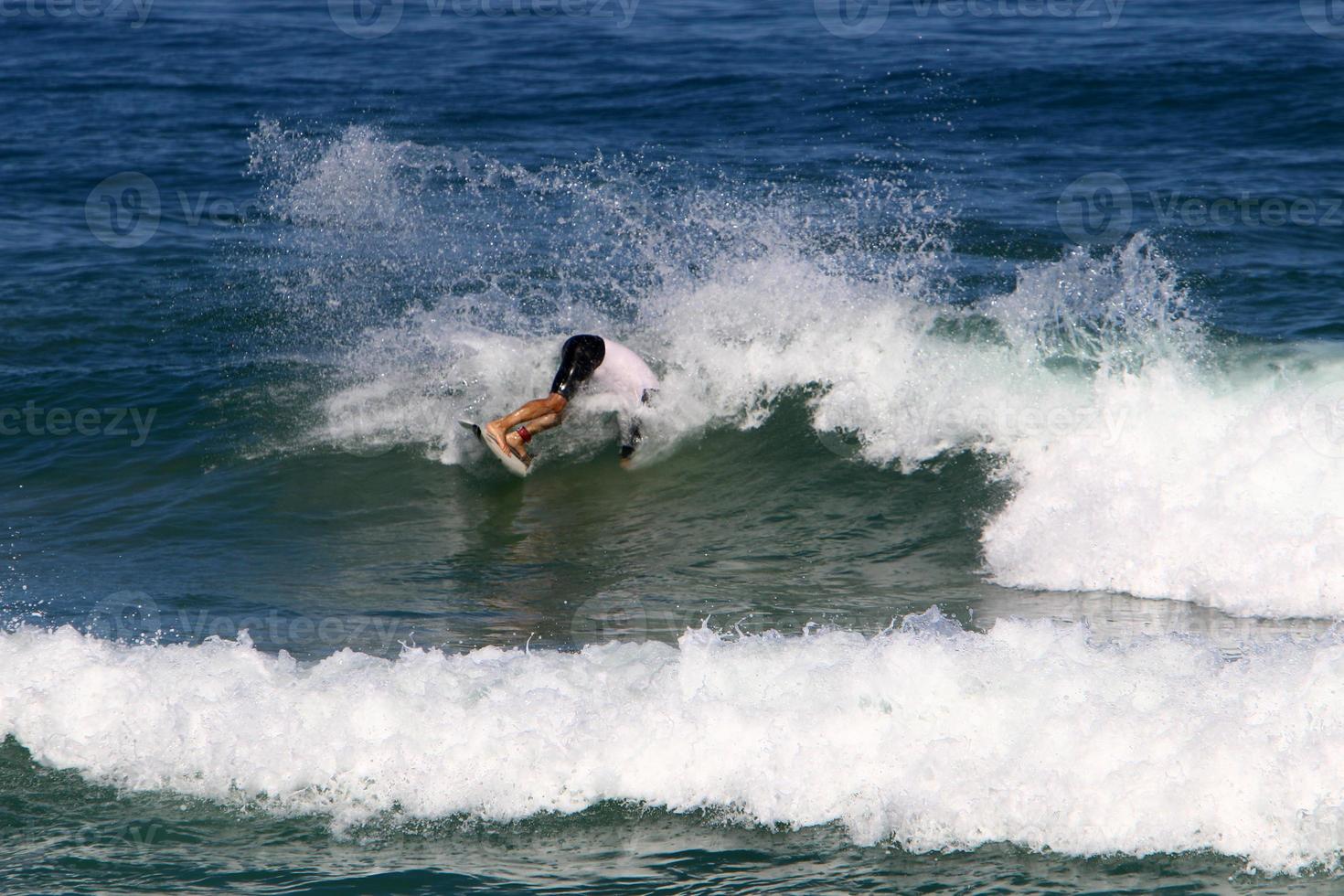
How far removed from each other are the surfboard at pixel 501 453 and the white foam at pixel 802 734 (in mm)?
3524

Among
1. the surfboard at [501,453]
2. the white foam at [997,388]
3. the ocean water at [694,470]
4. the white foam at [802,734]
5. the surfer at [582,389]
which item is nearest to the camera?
the white foam at [802,734]

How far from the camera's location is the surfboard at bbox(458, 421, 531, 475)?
10383 mm

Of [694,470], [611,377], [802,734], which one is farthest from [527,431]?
[802,734]

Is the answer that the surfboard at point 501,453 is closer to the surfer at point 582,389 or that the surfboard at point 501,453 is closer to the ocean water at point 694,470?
the surfer at point 582,389

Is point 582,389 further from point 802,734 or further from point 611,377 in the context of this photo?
point 802,734

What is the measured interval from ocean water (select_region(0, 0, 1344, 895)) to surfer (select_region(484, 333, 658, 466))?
41 cm

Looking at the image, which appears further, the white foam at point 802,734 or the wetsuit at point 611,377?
the wetsuit at point 611,377

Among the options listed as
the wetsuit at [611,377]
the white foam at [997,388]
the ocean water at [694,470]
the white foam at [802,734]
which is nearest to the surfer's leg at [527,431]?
the wetsuit at [611,377]

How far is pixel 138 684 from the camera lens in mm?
6820

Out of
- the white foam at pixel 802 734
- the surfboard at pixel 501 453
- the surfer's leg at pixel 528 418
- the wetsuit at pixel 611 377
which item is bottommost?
the white foam at pixel 802 734

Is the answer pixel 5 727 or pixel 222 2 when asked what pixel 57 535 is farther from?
pixel 222 2

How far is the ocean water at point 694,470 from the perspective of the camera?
5910 mm

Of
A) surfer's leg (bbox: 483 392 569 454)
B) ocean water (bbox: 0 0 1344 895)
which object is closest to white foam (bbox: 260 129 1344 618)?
ocean water (bbox: 0 0 1344 895)

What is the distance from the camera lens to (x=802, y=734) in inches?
244
